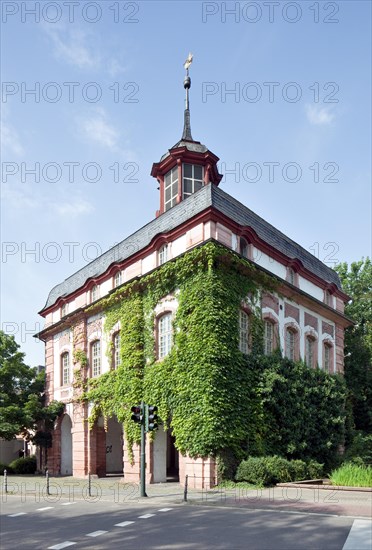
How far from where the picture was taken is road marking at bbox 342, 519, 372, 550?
9.49 meters

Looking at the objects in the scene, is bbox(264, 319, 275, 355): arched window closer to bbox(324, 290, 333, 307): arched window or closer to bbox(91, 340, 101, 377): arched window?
bbox(324, 290, 333, 307): arched window

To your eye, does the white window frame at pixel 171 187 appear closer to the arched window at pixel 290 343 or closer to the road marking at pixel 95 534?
the arched window at pixel 290 343

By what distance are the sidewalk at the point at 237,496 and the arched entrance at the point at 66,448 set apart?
8503 millimetres

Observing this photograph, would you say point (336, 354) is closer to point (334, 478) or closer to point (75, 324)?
point (334, 478)

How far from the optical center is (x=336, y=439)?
1010 inches

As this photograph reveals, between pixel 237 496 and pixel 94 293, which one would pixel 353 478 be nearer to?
pixel 237 496

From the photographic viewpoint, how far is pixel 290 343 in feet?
84.8

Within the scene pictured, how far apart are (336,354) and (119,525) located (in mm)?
20188

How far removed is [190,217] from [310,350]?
998 cm

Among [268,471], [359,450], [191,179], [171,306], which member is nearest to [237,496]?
[268,471]

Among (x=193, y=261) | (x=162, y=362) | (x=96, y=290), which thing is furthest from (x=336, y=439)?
(x=96, y=290)

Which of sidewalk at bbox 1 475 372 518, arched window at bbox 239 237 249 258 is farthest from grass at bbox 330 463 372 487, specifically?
arched window at bbox 239 237 249 258

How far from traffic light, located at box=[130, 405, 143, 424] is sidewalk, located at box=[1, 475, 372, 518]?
223 centimetres

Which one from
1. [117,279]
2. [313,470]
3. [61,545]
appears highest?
[117,279]
